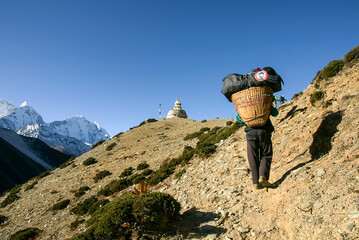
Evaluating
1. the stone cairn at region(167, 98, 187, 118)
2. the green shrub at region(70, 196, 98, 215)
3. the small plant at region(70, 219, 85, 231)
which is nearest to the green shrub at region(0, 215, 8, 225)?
the green shrub at region(70, 196, 98, 215)

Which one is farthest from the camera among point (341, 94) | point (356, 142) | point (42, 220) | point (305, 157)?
point (42, 220)

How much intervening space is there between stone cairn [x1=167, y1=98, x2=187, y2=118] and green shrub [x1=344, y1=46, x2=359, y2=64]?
66119mm

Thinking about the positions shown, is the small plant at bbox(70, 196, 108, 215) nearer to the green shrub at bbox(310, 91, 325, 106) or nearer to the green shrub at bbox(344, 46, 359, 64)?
the green shrub at bbox(310, 91, 325, 106)

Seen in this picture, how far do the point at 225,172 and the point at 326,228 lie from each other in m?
4.92

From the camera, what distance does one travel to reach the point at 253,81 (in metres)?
5.55

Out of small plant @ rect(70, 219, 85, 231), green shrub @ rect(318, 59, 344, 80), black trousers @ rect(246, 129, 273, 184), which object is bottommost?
small plant @ rect(70, 219, 85, 231)

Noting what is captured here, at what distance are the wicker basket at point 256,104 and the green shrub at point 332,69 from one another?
6.97 m

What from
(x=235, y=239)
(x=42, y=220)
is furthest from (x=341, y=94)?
(x=42, y=220)

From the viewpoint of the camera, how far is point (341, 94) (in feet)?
26.4

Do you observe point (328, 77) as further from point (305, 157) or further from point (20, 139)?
point (20, 139)

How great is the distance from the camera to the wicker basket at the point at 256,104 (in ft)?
17.8

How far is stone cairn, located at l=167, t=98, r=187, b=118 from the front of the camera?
76.6 m

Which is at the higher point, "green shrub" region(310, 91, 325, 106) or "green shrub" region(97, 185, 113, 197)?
"green shrub" region(310, 91, 325, 106)

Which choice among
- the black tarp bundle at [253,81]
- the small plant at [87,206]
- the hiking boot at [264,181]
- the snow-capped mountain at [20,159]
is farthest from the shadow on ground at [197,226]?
the snow-capped mountain at [20,159]
